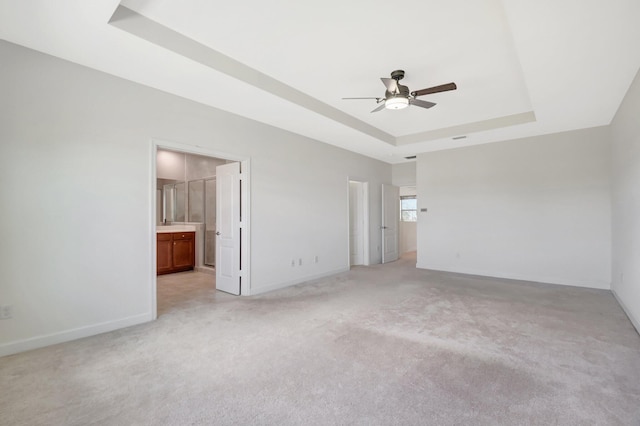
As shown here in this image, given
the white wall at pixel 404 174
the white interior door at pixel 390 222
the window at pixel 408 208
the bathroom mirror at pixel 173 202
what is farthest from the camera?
the window at pixel 408 208

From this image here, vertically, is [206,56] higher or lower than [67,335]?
higher

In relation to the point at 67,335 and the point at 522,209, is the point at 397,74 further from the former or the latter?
the point at 67,335

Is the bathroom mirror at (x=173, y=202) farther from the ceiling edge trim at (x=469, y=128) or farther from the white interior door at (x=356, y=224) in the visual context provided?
the ceiling edge trim at (x=469, y=128)

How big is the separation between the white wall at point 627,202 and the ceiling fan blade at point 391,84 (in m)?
2.51

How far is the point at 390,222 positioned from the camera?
7.87 meters

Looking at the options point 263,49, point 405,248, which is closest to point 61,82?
point 263,49

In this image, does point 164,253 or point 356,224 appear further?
point 356,224

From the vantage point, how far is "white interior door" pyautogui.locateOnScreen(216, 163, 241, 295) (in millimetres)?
4547

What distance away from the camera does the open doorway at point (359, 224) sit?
7.17 meters

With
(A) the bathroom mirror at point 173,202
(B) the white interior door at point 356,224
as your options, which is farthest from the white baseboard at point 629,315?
(A) the bathroom mirror at point 173,202

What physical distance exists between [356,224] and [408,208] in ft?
12.4

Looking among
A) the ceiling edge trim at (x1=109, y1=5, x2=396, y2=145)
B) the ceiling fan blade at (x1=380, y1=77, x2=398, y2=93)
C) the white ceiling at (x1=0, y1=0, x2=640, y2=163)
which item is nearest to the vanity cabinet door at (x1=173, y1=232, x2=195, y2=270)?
the white ceiling at (x1=0, y1=0, x2=640, y2=163)

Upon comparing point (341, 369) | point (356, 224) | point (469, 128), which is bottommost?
point (341, 369)

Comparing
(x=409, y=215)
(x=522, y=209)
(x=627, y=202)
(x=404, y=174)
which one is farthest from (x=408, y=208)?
(x=627, y=202)
